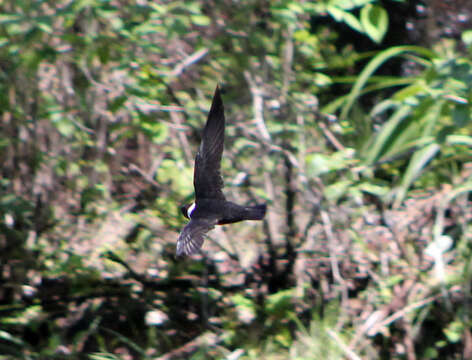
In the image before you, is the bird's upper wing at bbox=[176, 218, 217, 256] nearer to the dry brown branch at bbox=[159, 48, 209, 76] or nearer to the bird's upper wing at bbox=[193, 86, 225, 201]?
the bird's upper wing at bbox=[193, 86, 225, 201]

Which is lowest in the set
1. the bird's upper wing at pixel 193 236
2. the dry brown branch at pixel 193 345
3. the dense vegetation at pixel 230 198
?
the bird's upper wing at pixel 193 236

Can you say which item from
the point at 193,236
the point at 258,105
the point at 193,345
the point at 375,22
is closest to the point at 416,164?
the point at 375,22

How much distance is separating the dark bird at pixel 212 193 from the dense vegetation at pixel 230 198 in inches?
32.8

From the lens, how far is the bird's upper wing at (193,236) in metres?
1.81

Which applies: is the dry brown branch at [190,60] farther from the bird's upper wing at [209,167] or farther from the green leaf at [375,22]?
the bird's upper wing at [209,167]

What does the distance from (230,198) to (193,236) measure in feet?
4.90

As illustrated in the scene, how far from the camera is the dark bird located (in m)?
2.04

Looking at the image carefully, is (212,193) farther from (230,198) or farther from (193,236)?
(230,198)

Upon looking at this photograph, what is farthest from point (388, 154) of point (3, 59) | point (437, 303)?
point (3, 59)

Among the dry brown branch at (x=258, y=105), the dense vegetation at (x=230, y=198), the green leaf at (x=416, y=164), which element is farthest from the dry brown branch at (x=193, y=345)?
the green leaf at (x=416, y=164)

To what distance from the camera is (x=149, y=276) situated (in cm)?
359

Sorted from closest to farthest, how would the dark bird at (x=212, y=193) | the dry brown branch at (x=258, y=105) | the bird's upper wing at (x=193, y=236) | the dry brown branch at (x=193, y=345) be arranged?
the bird's upper wing at (x=193, y=236) < the dark bird at (x=212, y=193) < the dry brown branch at (x=258, y=105) < the dry brown branch at (x=193, y=345)

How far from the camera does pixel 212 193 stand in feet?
7.34

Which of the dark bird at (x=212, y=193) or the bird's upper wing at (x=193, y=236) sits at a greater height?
the dark bird at (x=212, y=193)
